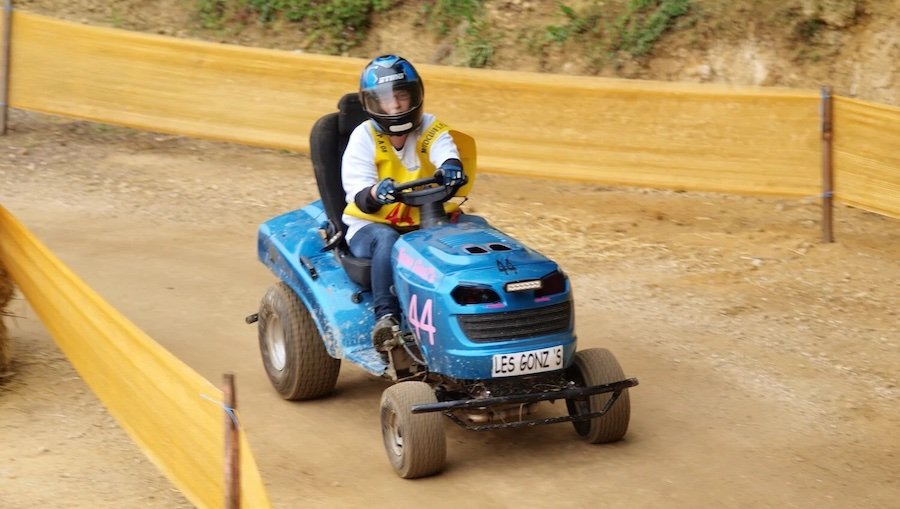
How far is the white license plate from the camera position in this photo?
6328 mm

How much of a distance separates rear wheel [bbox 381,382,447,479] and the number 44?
28 centimetres

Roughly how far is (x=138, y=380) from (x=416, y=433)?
139 centimetres

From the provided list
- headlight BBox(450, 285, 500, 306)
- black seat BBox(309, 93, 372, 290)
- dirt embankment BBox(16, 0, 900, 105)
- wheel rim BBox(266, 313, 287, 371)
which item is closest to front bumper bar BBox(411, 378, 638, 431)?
headlight BBox(450, 285, 500, 306)

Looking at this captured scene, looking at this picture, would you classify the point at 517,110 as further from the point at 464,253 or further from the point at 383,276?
the point at 464,253

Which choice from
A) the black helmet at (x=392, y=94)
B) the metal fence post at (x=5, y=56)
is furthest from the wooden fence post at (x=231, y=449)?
the metal fence post at (x=5, y=56)

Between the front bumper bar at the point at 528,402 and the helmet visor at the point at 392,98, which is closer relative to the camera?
the front bumper bar at the point at 528,402

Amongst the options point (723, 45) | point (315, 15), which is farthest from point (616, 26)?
point (315, 15)

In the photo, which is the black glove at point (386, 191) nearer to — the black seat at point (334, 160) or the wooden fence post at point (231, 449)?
the black seat at point (334, 160)

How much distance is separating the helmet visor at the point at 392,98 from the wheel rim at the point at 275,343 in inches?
60.7

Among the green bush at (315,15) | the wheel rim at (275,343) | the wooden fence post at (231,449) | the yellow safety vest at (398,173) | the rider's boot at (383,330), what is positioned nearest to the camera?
the wooden fence post at (231,449)

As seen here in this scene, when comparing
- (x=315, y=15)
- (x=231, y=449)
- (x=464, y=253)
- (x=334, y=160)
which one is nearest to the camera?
(x=231, y=449)

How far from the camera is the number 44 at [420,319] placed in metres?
6.46

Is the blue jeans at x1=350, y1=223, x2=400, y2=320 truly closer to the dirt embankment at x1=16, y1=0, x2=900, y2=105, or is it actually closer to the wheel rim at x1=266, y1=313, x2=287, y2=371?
the wheel rim at x1=266, y1=313, x2=287, y2=371

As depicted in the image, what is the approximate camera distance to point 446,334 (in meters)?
6.36
